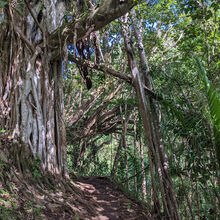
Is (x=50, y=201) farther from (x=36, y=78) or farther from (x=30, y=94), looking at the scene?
(x=36, y=78)

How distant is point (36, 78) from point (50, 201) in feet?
5.82

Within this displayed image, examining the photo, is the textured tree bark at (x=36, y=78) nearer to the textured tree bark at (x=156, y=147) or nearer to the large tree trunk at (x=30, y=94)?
the large tree trunk at (x=30, y=94)

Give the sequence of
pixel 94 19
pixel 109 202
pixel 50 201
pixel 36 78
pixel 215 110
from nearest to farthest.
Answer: pixel 215 110 < pixel 50 201 < pixel 94 19 < pixel 36 78 < pixel 109 202

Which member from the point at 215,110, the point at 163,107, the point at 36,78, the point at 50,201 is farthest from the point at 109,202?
the point at 215,110

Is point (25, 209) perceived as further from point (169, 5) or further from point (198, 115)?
point (169, 5)

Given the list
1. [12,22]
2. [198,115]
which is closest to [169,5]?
[198,115]

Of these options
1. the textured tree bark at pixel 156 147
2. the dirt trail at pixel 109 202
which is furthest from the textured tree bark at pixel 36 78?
the textured tree bark at pixel 156 147

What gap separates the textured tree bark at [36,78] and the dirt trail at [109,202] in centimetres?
74

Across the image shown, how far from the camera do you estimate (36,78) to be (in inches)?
138

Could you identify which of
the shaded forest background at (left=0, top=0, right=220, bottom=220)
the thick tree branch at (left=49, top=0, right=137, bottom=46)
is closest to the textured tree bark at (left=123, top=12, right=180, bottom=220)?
the shaded forest background at (left=0, top=0, right=220, bottom=220)

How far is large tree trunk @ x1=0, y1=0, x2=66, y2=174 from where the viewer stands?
313 centimetres

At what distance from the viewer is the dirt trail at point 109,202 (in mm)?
3354

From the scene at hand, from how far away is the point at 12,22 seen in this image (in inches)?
133

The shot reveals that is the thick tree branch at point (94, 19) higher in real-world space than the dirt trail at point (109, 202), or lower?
higher
